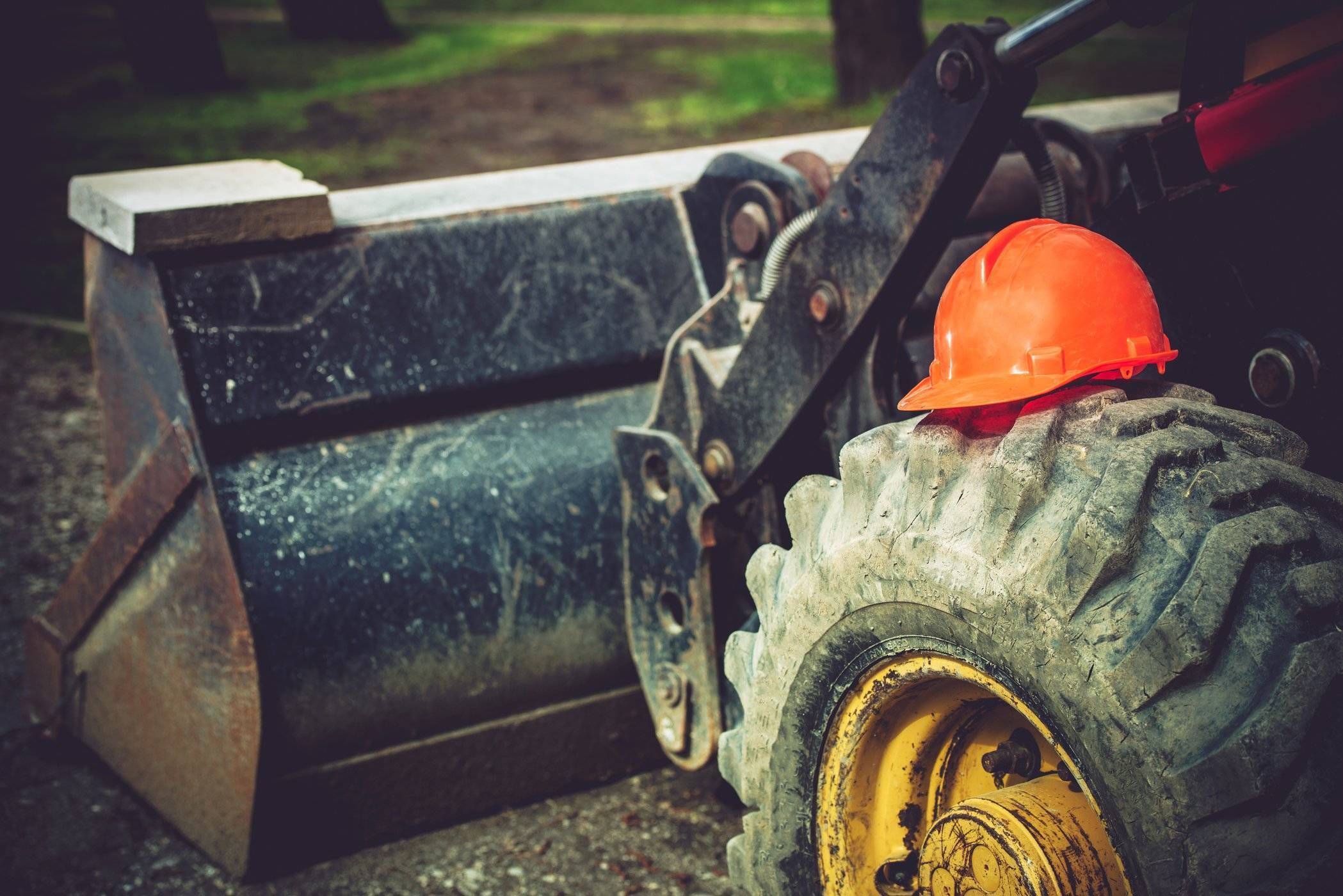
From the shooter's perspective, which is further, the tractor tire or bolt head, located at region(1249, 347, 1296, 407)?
bolt head, located at region(1249, 347, 1296, 407)

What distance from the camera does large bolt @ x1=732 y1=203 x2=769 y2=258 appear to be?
240 cm

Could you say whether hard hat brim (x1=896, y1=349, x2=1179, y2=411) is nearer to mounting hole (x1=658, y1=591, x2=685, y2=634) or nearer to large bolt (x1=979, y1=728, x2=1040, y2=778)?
large bolt (x1=979, y1=728, x2=1040, y2=778)

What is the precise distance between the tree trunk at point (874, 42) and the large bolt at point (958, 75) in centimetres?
734

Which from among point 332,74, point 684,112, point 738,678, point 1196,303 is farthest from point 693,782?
point 332,74

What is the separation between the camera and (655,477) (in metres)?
2.39

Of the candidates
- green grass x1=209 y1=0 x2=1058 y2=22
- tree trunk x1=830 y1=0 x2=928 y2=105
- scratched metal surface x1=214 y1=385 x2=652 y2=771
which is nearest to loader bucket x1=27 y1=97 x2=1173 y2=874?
scratched metal surface x1=214 y1=385 x2=652 y2=771

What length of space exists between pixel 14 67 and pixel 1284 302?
14.2 m

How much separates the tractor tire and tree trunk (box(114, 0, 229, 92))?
1101 centimetres

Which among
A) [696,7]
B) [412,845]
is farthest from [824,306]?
[696,7]

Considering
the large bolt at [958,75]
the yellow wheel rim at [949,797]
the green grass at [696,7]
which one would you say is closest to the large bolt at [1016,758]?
the yellow wheel rim at [949,797]

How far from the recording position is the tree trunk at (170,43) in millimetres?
10984

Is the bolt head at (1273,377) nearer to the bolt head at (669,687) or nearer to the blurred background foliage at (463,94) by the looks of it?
the bolt head at (669,687)

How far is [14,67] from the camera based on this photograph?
12961mm

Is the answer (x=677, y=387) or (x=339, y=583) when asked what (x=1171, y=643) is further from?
(x=339, y=583)
